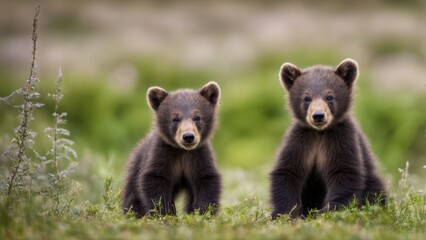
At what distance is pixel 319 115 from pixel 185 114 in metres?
1.82

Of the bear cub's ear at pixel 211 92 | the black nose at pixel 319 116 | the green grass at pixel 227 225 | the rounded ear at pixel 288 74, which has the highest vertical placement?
the rounded ear at pixel 288 74

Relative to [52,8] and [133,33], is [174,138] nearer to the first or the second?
[133,33]

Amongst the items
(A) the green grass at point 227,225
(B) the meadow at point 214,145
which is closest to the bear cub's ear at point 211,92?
(B) the meadow at point 214,145

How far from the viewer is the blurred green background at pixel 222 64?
18312 millimetres

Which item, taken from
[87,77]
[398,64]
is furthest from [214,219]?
[398,64]

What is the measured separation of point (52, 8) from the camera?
114ft

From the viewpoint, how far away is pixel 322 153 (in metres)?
9.11

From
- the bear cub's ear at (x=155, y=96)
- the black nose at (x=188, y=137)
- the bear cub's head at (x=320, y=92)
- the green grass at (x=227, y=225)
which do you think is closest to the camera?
the green grass at (x=227, y=225)

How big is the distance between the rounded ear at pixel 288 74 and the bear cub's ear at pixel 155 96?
4.98 feet

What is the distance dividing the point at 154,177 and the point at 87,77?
1237 cm

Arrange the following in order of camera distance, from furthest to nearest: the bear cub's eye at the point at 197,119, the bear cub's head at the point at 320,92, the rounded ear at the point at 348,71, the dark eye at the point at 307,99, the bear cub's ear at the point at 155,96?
the bear cub's ear at the point at 155,96 → the bear cub's eye at the point at 197,119 → the rounded ear at the point at 348,71 → the dark eye at the point at 307,99 → the bear cub's head at the point at 320,92

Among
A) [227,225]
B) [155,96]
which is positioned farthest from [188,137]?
[227,225]

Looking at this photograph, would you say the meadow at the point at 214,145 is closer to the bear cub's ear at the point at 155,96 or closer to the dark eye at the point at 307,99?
the dark eye at the point at 307,99

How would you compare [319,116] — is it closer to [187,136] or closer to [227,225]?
[187,136]
